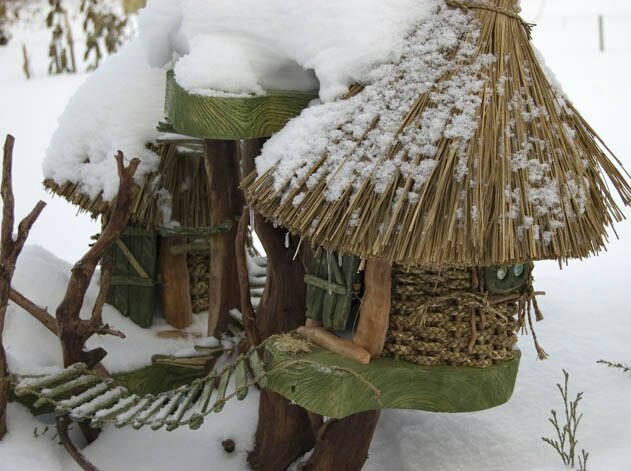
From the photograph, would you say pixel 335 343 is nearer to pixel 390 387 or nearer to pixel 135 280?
pixel 390 387

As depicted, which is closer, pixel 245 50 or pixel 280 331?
pixel 245 50

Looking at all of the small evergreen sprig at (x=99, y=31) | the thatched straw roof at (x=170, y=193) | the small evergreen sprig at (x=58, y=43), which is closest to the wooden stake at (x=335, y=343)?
the thatched straw roof at (x=170, y=193)

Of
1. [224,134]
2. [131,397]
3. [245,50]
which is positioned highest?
[245,50]

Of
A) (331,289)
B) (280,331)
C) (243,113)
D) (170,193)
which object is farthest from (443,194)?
(170,193)

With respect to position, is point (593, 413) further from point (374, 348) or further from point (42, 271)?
point (42, 271)

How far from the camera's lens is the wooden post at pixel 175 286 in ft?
10.7

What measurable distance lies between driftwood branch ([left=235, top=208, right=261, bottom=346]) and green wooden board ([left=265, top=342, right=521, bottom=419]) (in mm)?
472

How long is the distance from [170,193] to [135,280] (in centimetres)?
38

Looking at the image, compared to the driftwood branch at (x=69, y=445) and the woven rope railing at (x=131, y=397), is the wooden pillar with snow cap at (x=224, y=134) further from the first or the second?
the driftwood branch at (x=69, y=445)

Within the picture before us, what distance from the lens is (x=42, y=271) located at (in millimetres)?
3279

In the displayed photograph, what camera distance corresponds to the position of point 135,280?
3260mm

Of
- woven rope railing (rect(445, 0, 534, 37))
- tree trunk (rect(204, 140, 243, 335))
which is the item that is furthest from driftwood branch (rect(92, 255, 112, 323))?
woven rope railing (rect(445, 0, 534, 37))

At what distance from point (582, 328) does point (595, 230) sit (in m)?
1.49

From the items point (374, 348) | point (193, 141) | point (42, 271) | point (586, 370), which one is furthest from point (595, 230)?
point (42, 271)
